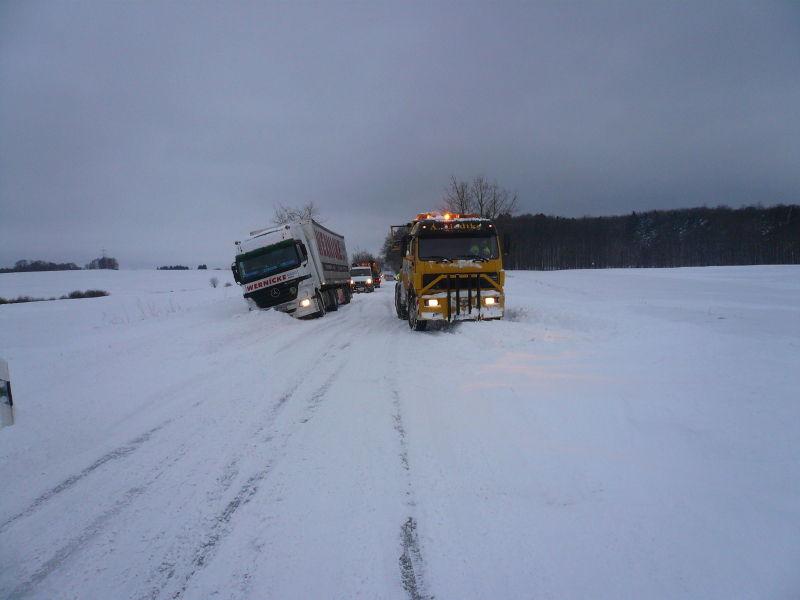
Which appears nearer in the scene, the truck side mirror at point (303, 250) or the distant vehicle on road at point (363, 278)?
the truck side mirror at point (303, 250)

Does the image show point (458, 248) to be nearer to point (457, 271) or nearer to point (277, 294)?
point (457, 271)

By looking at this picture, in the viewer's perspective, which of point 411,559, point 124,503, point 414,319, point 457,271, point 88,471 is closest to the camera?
point 411,559

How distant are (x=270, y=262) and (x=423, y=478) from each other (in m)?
12.0

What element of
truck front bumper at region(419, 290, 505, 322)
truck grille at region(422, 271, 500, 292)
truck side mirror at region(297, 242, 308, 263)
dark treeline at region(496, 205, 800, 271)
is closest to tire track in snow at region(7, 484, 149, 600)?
truck front bumper at region(419, 290, 505, 322)

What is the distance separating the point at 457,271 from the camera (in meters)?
9.85

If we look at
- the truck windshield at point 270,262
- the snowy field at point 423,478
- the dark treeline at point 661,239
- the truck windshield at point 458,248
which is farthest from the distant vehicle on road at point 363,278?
the dark treeline at point 661,239

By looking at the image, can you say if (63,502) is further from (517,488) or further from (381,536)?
(517,488)

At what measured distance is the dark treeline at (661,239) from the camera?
2459 inches

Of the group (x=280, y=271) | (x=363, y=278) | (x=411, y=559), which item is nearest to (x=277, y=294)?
(x=280, y=271)

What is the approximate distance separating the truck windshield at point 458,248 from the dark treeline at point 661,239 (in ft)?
176

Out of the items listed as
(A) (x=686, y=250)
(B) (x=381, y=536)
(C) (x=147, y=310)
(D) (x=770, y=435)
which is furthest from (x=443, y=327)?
(A) (x=686, y=250)

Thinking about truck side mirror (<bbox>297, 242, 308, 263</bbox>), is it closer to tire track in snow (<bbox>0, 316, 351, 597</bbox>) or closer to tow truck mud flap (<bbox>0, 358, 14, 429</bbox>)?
tire track in snow (<bbox>0, 316, 351, 597</bbox>)

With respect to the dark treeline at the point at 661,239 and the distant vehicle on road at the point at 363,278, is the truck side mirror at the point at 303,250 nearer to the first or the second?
the distant vehicle on road at the point at 363,278

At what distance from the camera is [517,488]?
292cm
